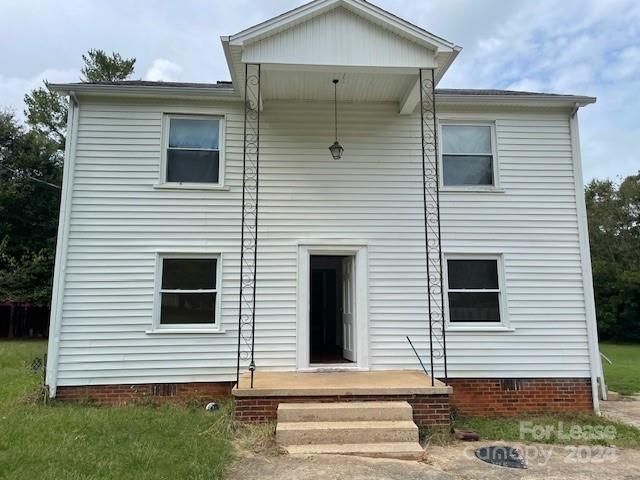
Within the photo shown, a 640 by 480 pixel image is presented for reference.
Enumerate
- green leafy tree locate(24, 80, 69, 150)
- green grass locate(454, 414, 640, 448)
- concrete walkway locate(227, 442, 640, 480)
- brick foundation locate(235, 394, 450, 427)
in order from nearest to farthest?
1. concrete walkway locate(227, 442, 640, 480)
2. brick foundation locate(235, 394, 450, 427)
3. green grass locate(454, 414, 640, 448)
4. green leafy tree locate(24, 80, 69, 150)

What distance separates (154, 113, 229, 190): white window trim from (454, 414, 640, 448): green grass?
217 inches

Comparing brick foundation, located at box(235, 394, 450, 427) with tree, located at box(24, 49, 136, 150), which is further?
tree, located at box(24, 49, 136, 150)

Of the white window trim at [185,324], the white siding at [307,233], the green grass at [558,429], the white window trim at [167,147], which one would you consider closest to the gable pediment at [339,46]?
the white siding at [307,233]

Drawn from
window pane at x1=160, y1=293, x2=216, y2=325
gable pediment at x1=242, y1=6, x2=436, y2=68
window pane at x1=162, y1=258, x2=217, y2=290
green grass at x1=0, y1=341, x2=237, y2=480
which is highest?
gable pediment at x1=242, y1=6, x2=436, y2=68

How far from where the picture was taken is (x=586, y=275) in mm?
7676

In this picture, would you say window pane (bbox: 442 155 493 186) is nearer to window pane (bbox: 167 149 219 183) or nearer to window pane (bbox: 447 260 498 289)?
window pane (bbox: 447 260 498 289)

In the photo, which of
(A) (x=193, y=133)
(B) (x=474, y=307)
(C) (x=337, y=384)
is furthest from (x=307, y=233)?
(B) (x=474, y=307)

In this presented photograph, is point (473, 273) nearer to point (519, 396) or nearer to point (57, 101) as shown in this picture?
point (519, 396)

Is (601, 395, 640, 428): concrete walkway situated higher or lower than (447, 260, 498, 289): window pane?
lower

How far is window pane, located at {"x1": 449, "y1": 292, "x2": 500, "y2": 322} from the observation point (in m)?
7.63

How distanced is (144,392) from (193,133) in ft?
14.5

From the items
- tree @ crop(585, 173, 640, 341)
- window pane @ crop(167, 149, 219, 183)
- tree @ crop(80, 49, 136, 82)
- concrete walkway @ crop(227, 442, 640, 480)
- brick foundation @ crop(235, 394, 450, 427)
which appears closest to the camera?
concrete walkway @ crop(227, 442, 640, 480)

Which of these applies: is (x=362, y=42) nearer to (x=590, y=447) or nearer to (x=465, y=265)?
(x=465, y=265)

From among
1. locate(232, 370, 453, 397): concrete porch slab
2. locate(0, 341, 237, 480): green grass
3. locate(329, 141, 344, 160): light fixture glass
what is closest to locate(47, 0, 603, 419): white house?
locate(232, 370, 453, 397): concrete porch slab
